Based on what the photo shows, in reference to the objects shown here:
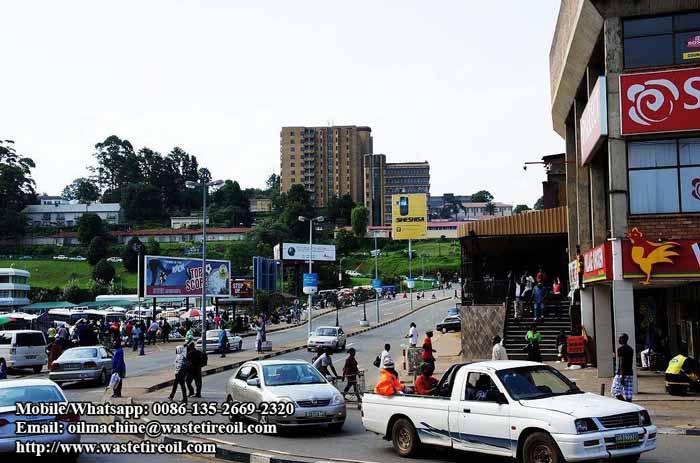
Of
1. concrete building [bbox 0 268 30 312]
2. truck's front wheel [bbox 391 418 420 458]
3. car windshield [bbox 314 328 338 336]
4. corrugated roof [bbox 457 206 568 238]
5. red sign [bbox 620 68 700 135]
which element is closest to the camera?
truck's front wheel [bbox 391 418 420 458]

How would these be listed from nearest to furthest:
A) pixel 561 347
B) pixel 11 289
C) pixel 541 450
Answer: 1. pixel 541 450
2. pixel 561 347
3. pixel 11 289

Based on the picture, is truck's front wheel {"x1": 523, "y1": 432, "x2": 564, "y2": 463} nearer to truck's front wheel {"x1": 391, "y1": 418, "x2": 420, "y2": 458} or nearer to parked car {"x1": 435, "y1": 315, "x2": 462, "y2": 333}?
truck's front wheel {"x1": 391, "y1": 418, "x2": 420, "y2": 458}

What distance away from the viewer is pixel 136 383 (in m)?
26.6

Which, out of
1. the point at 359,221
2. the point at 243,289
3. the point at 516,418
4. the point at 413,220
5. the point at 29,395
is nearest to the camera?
the point at 516,418

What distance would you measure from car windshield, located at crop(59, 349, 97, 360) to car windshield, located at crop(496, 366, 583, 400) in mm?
19325

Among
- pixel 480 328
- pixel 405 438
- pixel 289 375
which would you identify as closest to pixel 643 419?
pixel 405 438

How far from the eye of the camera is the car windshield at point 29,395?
39.0ft

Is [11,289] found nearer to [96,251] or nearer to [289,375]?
[96,251]

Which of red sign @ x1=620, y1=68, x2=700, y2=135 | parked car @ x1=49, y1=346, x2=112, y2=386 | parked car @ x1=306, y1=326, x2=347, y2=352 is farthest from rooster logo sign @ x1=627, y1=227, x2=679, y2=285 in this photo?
parked car @ x1=306, y1=326, x2=347, y2=352

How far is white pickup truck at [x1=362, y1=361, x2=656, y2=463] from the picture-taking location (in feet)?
33.2

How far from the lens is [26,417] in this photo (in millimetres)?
11492

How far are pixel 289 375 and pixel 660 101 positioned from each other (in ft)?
41.6

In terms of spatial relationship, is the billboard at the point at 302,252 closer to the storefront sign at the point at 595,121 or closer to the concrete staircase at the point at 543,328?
the concrete staircase at the point at 543,328

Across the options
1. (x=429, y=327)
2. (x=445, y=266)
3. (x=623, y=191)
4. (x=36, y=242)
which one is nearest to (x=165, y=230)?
(x=36, y=242)
